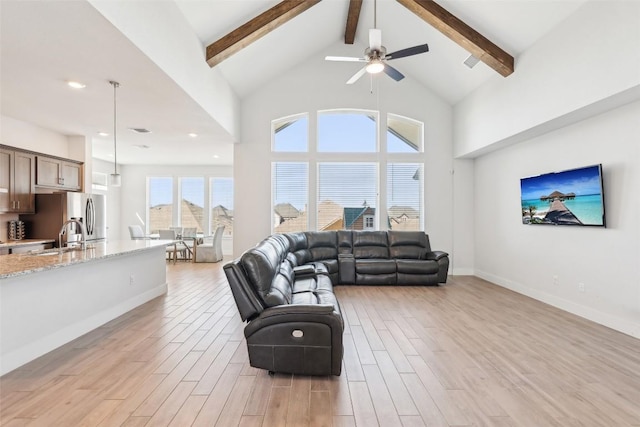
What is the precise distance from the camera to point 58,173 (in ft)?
19.6

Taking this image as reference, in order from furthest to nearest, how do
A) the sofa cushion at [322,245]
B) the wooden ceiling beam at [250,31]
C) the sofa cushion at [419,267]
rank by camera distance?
the sofa cushion at [322,245]
the sofa cushion at [419,267]
the wooden ceiling beam at [250,31]

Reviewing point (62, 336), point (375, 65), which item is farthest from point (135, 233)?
point (375, 65)

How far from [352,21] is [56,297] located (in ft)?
20.6

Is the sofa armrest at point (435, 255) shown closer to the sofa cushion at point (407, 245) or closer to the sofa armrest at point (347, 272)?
the sofa cushion at point (407, 245)

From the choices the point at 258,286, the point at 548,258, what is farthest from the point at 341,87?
the point at 258,286

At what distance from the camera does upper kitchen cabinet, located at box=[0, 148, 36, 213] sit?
200 inches

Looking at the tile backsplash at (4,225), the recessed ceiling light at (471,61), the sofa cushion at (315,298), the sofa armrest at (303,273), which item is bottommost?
the sofa cushion at (315,298)

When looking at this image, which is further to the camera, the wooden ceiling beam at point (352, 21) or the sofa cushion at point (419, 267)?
the sofa cushion at point (419, 267)

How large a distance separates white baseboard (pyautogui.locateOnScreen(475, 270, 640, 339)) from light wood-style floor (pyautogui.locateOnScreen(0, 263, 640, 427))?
0.13 metres

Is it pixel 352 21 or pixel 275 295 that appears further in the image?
pixel 352 21

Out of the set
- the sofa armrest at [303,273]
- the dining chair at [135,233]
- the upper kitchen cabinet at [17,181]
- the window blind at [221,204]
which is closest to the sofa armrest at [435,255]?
the sofa armrest at [303,273]

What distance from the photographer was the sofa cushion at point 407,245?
21.1 feet

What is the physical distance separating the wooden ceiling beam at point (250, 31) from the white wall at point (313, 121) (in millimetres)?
2168

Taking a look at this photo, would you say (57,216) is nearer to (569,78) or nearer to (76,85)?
(76,85)
